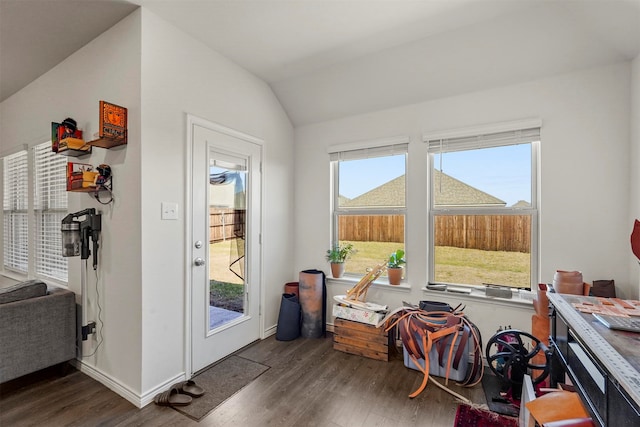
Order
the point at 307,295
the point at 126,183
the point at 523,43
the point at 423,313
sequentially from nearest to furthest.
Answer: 1. the point at 126,183
2. the point at 523,43
3. the point at 423,313
4. the point at 307,295

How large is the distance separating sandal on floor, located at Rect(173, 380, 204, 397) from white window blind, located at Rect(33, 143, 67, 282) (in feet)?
5.57

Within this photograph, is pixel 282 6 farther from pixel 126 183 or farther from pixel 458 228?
pixel 458 228

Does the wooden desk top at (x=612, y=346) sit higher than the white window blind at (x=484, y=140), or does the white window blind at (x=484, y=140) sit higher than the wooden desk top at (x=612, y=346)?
the white window blind at (x=484, y=140)

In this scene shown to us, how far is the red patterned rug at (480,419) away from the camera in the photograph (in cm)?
184

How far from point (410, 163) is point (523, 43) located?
1.29 meters

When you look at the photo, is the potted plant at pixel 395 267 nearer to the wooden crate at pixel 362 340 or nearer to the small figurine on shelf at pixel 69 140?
the wooden crate at pixel 362 340

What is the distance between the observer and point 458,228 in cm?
287

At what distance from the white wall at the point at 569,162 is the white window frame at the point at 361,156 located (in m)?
0.13

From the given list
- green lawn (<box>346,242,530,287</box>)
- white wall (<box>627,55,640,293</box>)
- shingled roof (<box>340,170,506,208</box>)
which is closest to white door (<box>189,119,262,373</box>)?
shingled roof (<box>340,170,506,208</box>)

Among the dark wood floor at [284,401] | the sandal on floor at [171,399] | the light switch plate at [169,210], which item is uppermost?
the light switch plate at [169,210]

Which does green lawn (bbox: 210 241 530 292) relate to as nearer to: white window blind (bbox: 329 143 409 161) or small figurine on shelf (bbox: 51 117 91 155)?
white window blind (bbox: 329 143 409 161)

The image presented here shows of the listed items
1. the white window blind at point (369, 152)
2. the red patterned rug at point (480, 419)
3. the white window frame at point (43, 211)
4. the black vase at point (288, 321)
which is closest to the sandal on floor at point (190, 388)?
the black vase at point (288, 321)

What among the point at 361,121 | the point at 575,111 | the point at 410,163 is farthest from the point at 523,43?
the point at 361,121

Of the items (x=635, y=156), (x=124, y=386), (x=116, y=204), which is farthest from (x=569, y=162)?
(x=124, y=386)
